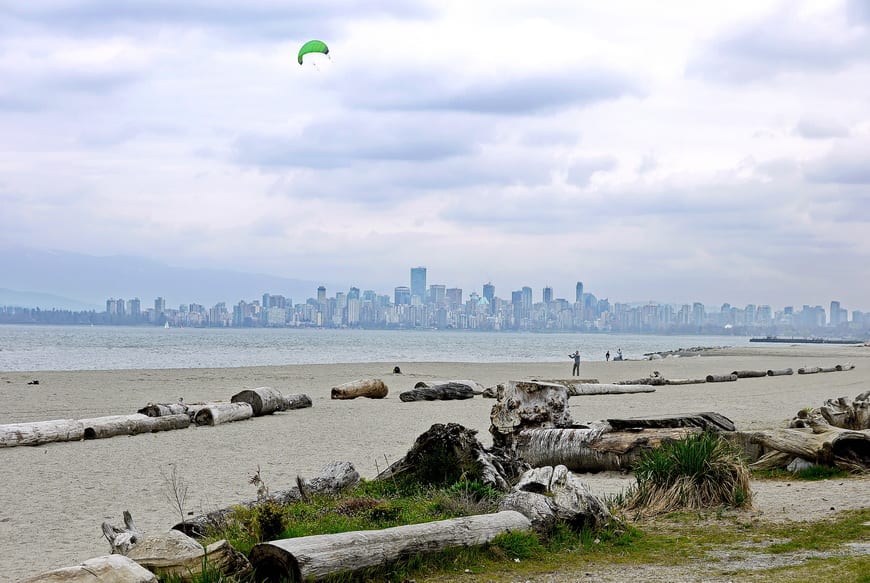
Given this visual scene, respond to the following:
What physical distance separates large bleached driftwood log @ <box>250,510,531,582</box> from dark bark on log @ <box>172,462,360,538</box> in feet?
4.71

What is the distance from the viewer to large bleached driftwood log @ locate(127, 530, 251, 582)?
603cm

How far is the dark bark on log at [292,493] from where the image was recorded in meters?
7.52

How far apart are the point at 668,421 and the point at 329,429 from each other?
355 inches

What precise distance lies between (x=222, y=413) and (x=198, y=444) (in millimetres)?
3713

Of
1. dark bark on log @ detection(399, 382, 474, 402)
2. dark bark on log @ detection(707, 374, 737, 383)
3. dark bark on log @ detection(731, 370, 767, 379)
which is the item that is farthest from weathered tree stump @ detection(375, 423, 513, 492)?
dark bark on log @ detection(731, 370, 767, 379)

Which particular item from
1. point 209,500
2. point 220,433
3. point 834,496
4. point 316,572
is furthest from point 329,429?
point 316,572

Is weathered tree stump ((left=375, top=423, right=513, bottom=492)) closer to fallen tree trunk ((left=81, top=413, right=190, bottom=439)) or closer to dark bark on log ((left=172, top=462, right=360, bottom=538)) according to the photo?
dark bark on log ((left=172, top=462, right=360, bottom=538))

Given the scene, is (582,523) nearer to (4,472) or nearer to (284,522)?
(284,522)

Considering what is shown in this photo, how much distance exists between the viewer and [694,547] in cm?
801

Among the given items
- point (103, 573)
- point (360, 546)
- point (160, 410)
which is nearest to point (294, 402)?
point (160, 410)

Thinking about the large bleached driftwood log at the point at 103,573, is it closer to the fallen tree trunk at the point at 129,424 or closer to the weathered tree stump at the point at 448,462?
the weathered tree stump at the point at 448,462

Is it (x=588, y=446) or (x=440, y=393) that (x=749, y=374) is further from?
(x=588, y=446)

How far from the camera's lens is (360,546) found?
6.54m

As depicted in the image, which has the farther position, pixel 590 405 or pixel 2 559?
pixel 590 405
